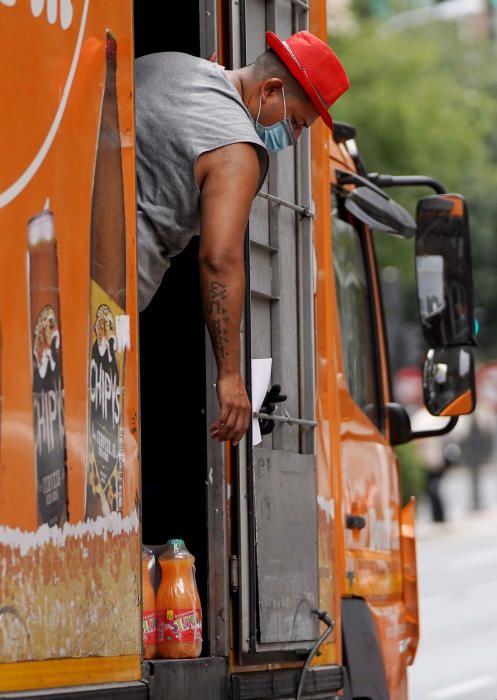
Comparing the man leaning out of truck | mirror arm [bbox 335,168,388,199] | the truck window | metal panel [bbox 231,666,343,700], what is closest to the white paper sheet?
the man leaning out of truck

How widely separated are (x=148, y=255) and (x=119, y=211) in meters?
0.40

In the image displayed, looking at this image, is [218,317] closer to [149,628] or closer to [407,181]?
[149,628]


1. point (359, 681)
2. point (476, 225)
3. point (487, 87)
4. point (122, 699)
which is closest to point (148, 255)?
point (122, 699)

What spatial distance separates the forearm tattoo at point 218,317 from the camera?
411cm

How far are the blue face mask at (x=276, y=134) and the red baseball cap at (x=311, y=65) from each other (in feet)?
0.29

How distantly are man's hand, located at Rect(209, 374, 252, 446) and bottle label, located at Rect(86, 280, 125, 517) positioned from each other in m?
0.42

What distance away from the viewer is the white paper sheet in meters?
4.53

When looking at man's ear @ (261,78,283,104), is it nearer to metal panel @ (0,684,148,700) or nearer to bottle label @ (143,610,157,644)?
bottle label @ (143,610,157,644)

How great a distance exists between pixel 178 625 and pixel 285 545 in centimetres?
54

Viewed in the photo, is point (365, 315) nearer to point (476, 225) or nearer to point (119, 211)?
point (119, 211)

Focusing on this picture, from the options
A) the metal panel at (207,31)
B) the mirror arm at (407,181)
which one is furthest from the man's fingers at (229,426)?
the mirror arm at (407,181)

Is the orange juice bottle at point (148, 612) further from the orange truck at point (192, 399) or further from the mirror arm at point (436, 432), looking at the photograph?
the mirror arm at point (436, 432)

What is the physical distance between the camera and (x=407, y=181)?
6.52 metres

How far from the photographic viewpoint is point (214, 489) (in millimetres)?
4504
